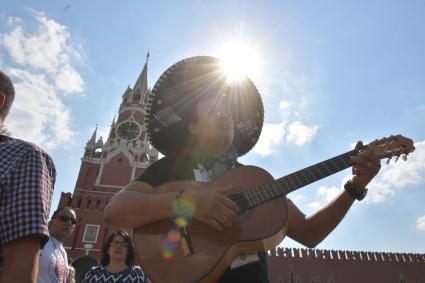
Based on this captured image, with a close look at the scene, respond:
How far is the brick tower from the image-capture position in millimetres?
28750

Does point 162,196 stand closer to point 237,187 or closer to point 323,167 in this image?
point 237,187

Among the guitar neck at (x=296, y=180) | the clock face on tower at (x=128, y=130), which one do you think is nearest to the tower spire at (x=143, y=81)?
the clock face on tower at (x=128, y=130)

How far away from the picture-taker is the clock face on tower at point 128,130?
1463 inches

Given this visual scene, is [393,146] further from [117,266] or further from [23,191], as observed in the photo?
[117,266]

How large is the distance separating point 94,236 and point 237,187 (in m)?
30.8

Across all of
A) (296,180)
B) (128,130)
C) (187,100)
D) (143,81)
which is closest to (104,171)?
(128,130)

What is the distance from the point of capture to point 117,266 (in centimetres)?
371

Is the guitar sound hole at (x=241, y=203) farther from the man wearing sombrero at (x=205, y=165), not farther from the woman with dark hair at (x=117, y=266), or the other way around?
the woman with dark hair at (x=117, y=266)

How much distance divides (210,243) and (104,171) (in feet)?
112

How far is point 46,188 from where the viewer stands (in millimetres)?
1455

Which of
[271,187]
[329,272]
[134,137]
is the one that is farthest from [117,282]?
[134,137]

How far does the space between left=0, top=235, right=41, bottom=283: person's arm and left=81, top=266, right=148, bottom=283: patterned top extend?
2347 mm

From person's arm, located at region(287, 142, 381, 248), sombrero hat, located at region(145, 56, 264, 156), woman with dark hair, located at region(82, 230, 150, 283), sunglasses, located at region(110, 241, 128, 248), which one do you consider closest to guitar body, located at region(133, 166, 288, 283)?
person's arm, located at region(287, 142, 381, 248)

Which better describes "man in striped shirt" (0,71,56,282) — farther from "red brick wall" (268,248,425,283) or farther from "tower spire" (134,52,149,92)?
"tower spire" (134,52,149,92)
